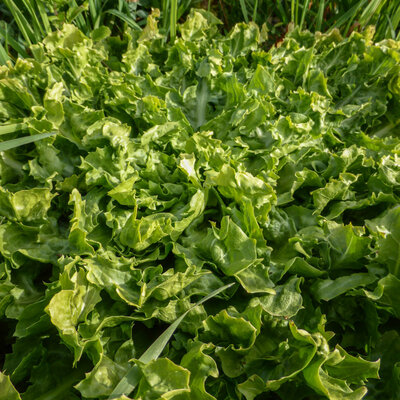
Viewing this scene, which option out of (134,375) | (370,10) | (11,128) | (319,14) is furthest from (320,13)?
(134,375)

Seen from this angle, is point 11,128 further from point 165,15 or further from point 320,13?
point 320,13

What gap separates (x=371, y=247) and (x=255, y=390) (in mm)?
657

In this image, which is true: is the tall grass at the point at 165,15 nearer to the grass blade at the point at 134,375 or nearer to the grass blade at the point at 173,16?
the grass blade at the point at 173,16

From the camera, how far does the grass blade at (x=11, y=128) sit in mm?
1512

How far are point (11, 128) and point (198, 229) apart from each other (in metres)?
0.81

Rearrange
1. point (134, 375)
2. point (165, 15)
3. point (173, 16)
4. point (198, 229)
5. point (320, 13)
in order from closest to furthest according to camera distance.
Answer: point (134, 375) → point (198, 229) → point (173, 16) → point (165, 15) → point (320, 13)

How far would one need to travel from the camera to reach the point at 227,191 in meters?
1.49

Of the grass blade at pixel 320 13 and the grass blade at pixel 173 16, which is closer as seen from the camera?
the grass blade at pixel 173 16

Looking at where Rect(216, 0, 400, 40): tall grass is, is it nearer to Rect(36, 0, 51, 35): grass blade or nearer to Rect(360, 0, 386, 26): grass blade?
Rect(360, 0, 386, 26): grass blade

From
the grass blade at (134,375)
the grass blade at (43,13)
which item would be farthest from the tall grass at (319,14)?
the grass blade at (134,375)

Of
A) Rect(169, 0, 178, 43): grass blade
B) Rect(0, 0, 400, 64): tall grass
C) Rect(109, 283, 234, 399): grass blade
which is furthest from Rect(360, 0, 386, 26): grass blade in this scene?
Rect(109, 283, 234, 399): grass blade

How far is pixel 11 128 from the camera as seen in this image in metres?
1.56

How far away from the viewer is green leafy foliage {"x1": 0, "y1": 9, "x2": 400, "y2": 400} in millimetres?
1213

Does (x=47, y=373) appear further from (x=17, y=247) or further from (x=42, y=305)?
(x=17, y=247)
